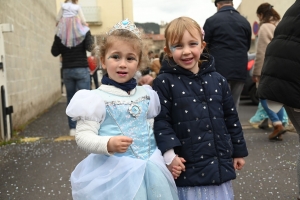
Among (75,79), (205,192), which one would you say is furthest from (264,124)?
(205,192)

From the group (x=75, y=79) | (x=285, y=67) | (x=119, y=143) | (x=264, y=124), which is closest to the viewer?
(x=119, y=143)

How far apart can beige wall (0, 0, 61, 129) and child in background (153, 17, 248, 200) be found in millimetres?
4050

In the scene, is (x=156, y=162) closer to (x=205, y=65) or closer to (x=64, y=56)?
(x=205, y=65)

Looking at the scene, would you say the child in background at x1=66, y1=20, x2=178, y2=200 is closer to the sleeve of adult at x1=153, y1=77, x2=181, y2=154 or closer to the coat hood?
the sleeve of adult at x1=153, y1=77, x2=181, y2=154

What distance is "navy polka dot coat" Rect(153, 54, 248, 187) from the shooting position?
2.09 metres

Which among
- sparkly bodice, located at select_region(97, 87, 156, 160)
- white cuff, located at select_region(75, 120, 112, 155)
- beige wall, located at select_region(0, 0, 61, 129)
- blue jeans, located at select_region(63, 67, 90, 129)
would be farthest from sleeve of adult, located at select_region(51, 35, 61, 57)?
white cuff, located at select_region(75, 120, 112, 155)

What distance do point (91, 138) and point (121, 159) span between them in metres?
0.20

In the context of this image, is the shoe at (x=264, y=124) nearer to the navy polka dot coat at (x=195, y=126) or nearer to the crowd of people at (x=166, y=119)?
the crowd of people at (x=166, y=119)

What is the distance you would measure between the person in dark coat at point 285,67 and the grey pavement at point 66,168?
106 cm

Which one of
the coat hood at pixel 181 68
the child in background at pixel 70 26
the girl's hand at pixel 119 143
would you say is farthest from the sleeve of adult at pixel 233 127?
the child in background at pixel 70 26

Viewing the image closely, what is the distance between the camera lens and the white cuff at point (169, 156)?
2.03 metres

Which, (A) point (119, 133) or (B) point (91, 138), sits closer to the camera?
(B) point (91, 138)

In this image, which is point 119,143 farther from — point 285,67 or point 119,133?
point 285,67

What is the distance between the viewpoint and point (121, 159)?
6.17 ft
